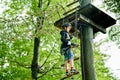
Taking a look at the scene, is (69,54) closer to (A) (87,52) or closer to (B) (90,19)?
(A) (87,52)

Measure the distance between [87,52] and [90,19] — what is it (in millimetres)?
907

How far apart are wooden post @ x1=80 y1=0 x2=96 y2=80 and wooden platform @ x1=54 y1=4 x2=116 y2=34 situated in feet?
0.49

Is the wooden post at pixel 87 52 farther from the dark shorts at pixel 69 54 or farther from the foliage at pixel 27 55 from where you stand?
the foliage at pixel 27 55

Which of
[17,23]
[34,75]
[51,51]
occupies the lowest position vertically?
[34,75]

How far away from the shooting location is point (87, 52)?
6000 millimetres

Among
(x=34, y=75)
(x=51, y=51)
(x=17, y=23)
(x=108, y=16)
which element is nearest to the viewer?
(x=108, y=16)

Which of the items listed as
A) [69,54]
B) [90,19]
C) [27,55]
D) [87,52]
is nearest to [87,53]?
[87,52]

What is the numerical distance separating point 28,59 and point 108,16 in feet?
29.4

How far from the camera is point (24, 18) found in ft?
35.3

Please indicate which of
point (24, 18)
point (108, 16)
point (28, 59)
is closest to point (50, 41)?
point (28, 59)

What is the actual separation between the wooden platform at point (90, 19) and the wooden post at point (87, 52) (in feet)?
0.49

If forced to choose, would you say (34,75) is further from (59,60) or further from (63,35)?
(63,35)

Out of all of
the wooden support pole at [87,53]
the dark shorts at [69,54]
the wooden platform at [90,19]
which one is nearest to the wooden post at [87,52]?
the wooden support pole at [87,53]

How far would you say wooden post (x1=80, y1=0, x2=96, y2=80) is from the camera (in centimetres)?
585
